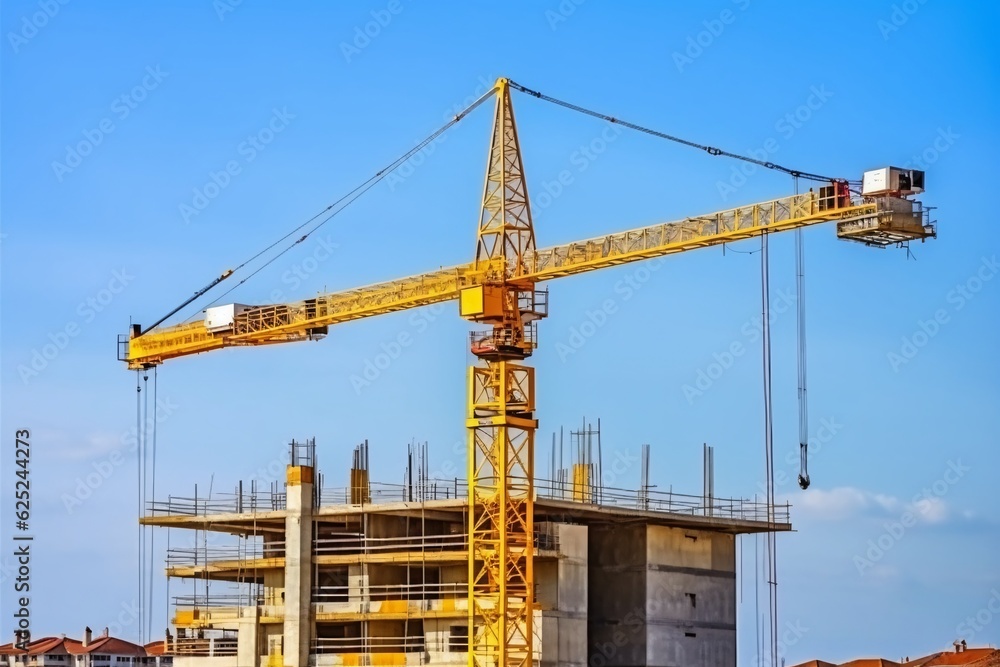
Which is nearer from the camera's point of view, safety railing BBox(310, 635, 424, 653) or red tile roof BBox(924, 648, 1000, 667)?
safety railing BBox(310, 635, 424, 653)

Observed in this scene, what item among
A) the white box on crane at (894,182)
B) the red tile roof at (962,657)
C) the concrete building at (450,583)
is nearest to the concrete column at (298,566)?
the concrete building at (450,583)

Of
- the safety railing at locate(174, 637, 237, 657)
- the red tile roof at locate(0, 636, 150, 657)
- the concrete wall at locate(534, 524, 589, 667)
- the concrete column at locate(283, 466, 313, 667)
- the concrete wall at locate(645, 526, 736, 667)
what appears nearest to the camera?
the concrete wall at locate(534, 524, 589, 667)

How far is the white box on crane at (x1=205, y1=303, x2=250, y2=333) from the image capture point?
96.7 metres

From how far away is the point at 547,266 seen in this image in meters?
84.2

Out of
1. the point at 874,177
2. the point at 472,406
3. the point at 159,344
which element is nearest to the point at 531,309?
the point at 472,406

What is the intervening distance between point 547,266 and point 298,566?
18358 mm

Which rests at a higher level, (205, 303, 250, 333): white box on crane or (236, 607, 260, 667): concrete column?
(205, 303, 250, 333): white box on crane

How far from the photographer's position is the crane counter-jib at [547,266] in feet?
238

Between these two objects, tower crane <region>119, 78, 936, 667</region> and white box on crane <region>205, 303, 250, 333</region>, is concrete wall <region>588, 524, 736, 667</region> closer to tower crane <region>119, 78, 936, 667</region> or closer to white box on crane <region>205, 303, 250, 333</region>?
tower crane <region>119, 78, 936, 667</region>

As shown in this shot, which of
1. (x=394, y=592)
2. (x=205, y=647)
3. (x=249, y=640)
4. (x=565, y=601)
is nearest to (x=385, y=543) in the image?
(x=394, y=592)

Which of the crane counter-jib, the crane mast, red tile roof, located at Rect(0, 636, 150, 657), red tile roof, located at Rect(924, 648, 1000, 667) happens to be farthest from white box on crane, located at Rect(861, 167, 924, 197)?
red tile roof, located at Rect(0, 636, 150, 657)

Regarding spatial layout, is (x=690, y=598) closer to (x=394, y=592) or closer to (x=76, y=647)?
(x=394, y=592)

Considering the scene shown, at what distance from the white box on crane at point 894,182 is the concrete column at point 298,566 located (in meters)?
31.4

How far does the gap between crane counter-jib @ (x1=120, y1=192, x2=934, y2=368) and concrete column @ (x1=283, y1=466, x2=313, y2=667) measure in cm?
925
